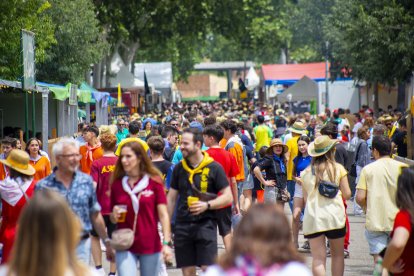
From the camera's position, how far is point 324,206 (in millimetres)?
9438

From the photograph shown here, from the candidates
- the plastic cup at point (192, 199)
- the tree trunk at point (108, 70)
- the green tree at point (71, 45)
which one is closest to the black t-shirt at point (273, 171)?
the plastic cup at point (192, 199)

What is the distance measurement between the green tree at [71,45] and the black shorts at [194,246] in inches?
867

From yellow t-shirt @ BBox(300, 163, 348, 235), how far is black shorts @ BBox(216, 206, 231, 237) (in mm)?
709

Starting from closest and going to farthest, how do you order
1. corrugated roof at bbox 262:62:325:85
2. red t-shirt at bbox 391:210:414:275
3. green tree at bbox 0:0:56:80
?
red t-shirt at bbox 391:210:414:275 < green tree at bbox 0:0:56:80 < corrugated roof at bbox 262:62:325:85

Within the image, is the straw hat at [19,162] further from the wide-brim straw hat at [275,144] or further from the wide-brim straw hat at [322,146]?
the wide-brim straw hat at [275,144]

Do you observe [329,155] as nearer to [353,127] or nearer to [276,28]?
[353,127]

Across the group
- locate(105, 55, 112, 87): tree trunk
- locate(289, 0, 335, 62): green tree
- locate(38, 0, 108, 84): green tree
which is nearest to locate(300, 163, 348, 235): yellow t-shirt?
locate(38, 0, 108, 84): green tree

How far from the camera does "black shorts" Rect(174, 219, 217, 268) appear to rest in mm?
8508

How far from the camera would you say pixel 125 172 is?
8062 mm

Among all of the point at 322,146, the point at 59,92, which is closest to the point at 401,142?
the point at 59,92

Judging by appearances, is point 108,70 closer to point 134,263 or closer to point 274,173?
point 274,173

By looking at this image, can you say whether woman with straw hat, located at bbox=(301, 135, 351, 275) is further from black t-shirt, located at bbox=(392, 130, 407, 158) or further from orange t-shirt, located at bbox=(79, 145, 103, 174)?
black t-shirt, located at bbox=(392, 130, 407, 158)

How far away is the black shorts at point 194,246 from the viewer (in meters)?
8.51

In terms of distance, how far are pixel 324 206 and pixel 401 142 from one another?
10557mm
